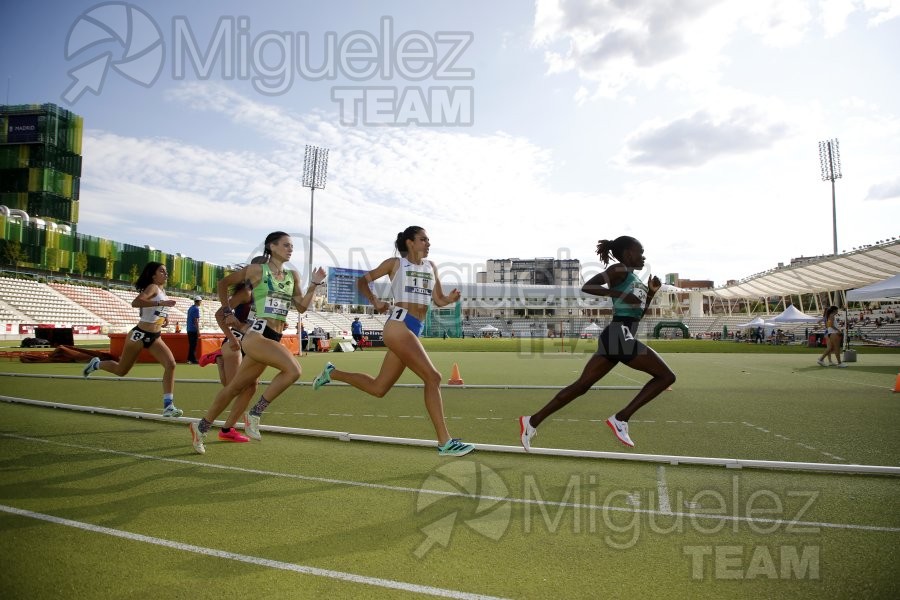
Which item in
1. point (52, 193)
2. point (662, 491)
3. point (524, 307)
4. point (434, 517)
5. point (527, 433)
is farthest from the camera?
point (524, 307)

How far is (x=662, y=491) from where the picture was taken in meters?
4.36

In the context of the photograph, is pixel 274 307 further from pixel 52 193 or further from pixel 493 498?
pixel 52 193

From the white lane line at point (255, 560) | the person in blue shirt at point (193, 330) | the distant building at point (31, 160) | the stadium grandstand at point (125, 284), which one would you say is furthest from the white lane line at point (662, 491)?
the distant building at point (31, 160)

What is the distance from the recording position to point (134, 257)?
69.3 meters

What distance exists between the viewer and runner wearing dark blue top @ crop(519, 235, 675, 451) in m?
5.50

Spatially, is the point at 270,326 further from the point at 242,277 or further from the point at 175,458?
the point at 175,458

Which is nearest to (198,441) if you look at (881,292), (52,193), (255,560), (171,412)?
(171,412)

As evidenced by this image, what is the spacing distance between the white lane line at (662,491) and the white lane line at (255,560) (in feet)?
6.30

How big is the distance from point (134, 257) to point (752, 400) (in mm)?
75357

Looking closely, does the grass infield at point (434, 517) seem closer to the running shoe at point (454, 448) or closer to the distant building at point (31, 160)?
the running shoe at point (454, 448)

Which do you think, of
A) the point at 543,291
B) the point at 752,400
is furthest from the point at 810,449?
the point at 543,291

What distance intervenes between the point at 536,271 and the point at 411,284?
138 meters

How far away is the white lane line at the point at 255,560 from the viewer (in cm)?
268

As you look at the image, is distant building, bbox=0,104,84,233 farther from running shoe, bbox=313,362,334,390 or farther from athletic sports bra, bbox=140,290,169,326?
running shoe, bbox=313,362,334,390
